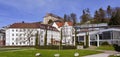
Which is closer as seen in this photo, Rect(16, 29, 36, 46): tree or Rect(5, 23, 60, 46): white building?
Rect(16, 29, 36, 46): tree

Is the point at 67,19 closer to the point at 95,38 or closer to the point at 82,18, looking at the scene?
the point at 82,18

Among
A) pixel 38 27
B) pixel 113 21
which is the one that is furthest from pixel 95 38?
pixel 38 27

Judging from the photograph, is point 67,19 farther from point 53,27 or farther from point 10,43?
point 10,43

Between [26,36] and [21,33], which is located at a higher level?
[21,33]

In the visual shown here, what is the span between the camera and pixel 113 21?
4496 inches

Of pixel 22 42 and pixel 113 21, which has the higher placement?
pixel 113 21

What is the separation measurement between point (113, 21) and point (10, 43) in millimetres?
Result: 50741

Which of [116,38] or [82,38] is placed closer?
[116,38]

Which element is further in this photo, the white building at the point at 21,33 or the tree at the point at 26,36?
the white building at the point at 21,33

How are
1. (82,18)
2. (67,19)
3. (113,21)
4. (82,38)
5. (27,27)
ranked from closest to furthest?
1. (82,38)
2. (113,21)
3. (27,27)
4. (82,18)
5. (67,19)

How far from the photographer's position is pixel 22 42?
119 m

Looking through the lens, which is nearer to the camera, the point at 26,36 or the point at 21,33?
the point at 26,36

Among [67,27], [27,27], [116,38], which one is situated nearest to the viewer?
[116,38]

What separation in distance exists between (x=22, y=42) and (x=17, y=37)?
23.3ft
